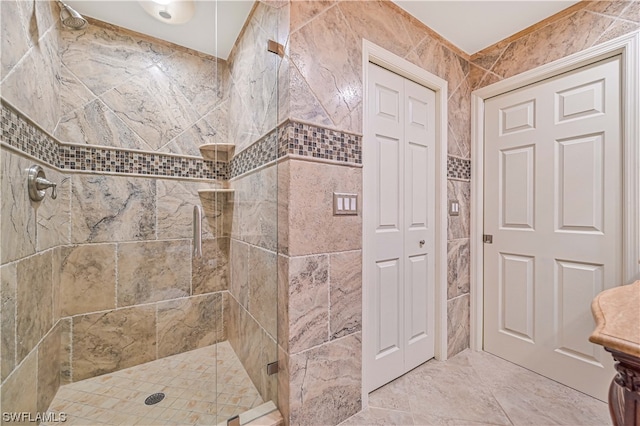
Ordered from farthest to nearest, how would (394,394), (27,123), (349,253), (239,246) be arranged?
(239,246) → (394,394) → (349,253) → (27,123)

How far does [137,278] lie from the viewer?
5.87 ft

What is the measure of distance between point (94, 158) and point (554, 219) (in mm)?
3082

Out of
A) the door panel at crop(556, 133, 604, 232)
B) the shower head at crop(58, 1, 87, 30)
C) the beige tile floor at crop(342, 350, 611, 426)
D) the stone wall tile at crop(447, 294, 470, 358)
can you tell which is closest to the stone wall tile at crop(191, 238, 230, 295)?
the beige tile floor at crop(342, 350, 611, 426)

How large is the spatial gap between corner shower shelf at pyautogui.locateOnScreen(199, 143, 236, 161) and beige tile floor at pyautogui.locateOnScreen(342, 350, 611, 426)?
1888mm

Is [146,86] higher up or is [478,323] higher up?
[146,86]

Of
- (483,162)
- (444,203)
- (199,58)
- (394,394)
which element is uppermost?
(199,58)

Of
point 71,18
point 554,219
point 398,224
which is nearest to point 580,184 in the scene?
point 554,219

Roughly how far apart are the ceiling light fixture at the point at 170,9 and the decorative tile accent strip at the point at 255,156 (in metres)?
0.95

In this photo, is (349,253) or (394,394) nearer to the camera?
(349,253)

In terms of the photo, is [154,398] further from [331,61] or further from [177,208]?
[331,61]

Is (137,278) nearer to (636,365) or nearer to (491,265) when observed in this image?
(636,365)

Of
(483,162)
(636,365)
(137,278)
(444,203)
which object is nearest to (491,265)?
(444,203)

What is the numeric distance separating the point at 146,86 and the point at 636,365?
270cm

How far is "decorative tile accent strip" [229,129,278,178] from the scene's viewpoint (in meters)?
1.34
